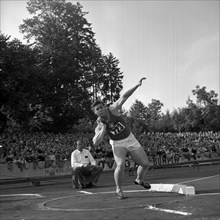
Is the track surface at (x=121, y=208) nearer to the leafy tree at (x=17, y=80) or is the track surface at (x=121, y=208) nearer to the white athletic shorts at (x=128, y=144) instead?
the white athletic shorts at (x=128, y=144)

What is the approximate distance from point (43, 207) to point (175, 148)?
Result: 22.9 m

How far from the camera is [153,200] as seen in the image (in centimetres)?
693

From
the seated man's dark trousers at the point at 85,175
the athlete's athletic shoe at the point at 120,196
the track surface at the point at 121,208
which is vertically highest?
the seated man's dark trousers at the point at 85,175

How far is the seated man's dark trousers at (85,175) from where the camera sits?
38.0 ft

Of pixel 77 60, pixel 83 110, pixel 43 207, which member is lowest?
pixel 43 207

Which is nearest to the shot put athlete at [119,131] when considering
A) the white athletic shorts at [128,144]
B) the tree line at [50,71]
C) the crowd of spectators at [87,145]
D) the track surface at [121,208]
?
the white athletic shorts at [128,144]

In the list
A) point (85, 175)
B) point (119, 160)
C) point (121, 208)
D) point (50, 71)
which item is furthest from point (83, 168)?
point (50, 71)

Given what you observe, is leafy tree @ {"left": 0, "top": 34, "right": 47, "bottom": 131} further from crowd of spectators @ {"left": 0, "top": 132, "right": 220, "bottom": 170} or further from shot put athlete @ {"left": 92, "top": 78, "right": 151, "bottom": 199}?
shot put athlete @ {"left": 92, "top": 78, "right": 151, "bottom": 199}

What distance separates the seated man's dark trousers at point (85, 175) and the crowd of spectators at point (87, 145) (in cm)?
667

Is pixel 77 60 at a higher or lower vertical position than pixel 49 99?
higher

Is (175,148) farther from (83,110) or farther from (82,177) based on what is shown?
(82,177)

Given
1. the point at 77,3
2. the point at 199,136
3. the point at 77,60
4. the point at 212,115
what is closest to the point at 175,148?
the point at 199,136

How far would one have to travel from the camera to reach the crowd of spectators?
2038 cm

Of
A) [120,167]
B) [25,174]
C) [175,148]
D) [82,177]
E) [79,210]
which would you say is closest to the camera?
[79,210]
